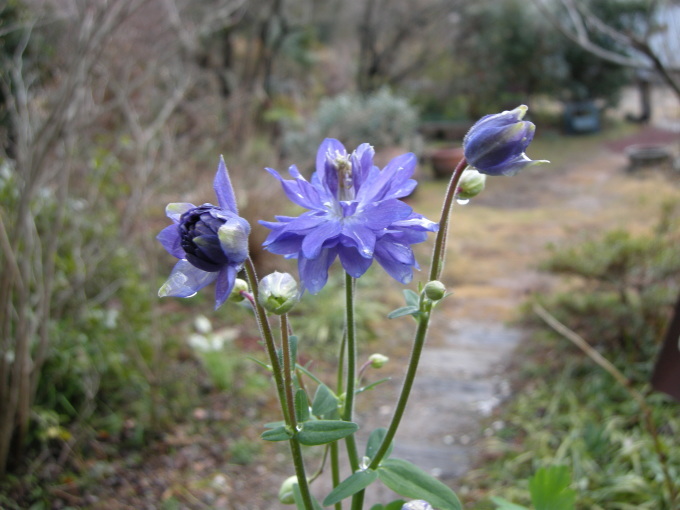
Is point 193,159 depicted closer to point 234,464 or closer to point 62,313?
point 62,313

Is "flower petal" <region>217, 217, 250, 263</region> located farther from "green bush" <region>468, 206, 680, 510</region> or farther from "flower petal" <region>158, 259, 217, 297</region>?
"green bush" <region>468, 206, 680, 510</region>

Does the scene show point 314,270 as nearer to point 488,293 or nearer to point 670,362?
point 670,362

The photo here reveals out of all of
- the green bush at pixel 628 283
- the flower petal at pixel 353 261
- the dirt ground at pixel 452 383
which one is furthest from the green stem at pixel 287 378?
the green bush at pixel 628 283

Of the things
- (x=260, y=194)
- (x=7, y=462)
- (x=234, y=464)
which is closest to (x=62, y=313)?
(x=7, y=462)

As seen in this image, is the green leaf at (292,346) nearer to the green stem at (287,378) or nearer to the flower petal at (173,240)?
the green stem at (287,378)

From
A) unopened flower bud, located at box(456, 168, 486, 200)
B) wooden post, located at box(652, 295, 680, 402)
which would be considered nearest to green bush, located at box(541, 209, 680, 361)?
wooden post, located at box(652, 295, 680, 402)

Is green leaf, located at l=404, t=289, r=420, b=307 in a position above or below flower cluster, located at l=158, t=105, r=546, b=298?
below
